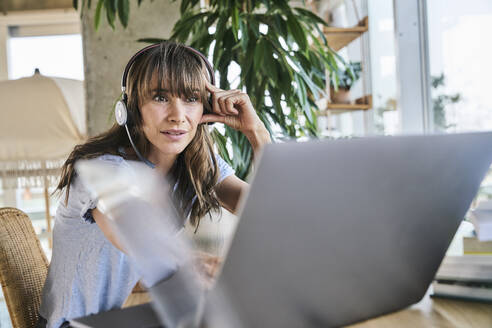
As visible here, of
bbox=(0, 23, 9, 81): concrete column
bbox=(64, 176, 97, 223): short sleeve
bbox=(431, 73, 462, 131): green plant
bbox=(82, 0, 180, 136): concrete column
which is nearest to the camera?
bbox=(64, 176, 97, 223): short sleeve

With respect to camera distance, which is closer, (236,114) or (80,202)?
(80,202)

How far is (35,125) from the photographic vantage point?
2.79 m

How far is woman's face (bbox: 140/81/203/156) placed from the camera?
1.22 m

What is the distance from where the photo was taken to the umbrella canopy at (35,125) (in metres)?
2.77

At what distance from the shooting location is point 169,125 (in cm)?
121

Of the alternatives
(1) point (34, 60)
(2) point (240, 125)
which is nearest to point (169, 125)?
(2) point (240, 125)

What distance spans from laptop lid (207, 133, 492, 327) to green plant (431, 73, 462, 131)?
1679 mm

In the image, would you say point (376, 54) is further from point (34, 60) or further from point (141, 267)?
point (34, 60)

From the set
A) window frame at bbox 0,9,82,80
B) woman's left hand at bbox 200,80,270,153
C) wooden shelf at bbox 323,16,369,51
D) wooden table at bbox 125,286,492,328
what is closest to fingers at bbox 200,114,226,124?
woman's left hand at bbox 200,80,270,153

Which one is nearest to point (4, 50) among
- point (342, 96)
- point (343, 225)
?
point (342, 96)

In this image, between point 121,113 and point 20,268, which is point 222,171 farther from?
point 20,268

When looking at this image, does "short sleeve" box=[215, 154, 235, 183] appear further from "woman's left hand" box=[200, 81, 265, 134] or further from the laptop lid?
the laptop lid

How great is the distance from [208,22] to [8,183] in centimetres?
172

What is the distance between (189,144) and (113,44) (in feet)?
4.60
